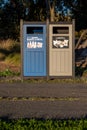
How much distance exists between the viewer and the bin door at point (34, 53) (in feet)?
60.9

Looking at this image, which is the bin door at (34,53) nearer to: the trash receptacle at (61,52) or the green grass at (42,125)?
the trash receptacle at (61,52)

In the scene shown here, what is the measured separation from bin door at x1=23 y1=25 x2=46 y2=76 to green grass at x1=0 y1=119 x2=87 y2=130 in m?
8.70

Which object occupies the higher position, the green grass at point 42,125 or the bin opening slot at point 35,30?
the bin opening slot at point 35,30

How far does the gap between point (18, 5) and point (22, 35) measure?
26368 mm

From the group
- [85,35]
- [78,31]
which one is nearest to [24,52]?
[85,35]

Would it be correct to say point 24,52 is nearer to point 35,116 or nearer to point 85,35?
point 35,116

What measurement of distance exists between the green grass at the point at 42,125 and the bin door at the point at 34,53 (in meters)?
8.70

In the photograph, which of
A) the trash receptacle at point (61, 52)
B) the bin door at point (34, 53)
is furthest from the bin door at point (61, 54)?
the bin door at point (34, 53)

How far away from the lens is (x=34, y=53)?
61.0 feet

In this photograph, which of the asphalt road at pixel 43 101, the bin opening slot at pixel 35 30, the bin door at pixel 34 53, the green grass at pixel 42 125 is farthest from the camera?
the bin opening slot at pixel 35 30

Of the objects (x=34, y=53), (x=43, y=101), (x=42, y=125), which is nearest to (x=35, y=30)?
(x=34, y=53)

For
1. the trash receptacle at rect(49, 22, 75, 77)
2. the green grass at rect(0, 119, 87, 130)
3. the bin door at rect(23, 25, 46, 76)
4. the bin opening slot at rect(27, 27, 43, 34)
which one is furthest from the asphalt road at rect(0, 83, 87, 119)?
the bin opening slot at rect(27, 27, 43, 34)

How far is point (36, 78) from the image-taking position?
1862cm

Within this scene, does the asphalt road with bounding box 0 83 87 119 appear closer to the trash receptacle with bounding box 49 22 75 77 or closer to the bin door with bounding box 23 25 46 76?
the bin door with bounding box 23 25 46 76
